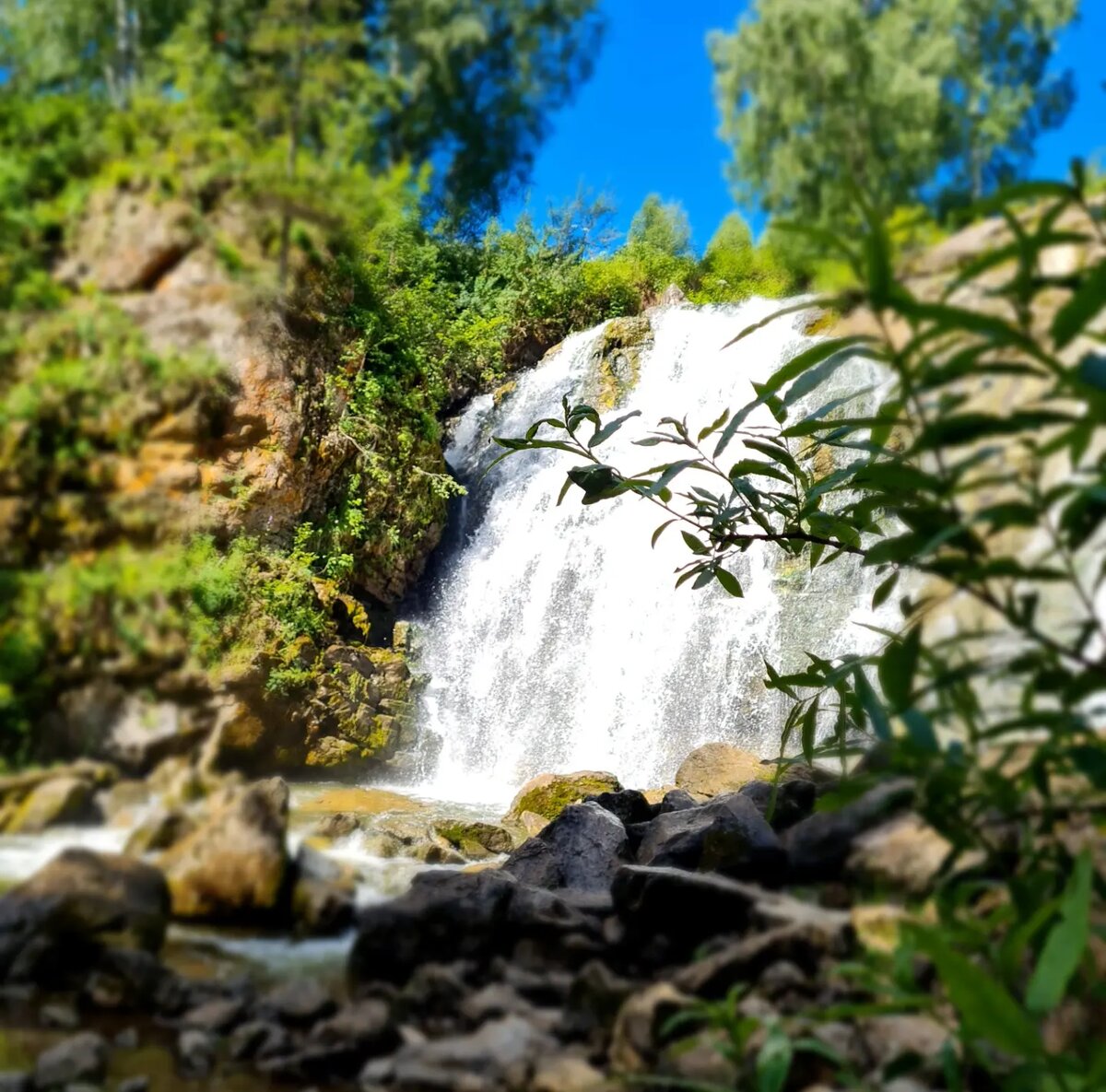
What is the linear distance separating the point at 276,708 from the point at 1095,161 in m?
1.13

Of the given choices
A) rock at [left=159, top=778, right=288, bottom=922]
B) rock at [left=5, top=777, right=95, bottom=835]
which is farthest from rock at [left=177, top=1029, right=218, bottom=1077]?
rock at [left=5, top=777, right=95, bottom=835]

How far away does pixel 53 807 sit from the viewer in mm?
1016

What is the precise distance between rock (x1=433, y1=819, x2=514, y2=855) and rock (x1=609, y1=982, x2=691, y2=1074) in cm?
85

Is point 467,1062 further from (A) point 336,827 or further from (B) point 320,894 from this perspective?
(A) point 336,827

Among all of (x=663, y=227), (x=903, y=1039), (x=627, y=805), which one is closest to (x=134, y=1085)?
(x=903, y=1039)

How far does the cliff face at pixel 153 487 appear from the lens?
105 centimetres

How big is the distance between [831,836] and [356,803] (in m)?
0.72

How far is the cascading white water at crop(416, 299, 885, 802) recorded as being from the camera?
2455 millimetres

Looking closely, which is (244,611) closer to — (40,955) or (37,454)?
(37,454)

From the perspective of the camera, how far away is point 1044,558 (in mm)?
694

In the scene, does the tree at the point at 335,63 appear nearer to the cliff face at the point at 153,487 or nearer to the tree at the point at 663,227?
the cliff face at the point at 153,487

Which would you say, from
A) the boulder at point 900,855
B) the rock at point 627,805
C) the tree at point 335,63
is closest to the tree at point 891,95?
the tree at point 335,63

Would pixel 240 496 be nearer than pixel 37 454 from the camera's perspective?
No

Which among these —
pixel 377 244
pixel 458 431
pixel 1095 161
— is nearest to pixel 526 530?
pixel 458 431
